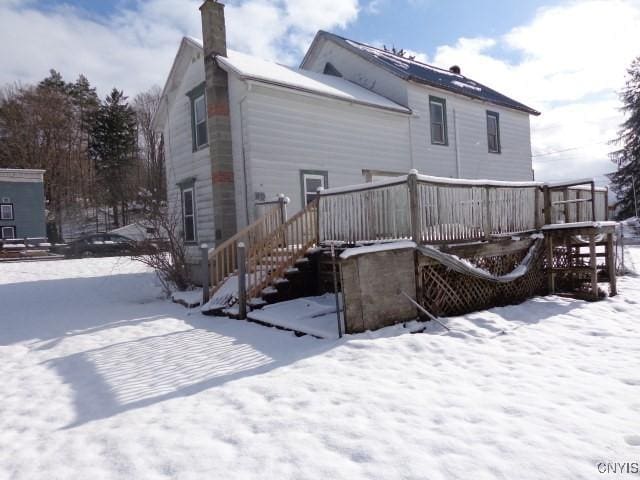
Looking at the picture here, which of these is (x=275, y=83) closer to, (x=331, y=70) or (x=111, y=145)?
(x=331, y=70)

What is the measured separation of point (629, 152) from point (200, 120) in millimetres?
34238

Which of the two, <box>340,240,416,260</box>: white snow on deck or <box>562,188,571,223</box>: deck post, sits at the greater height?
<box>562,188,571,223</box>: deck post

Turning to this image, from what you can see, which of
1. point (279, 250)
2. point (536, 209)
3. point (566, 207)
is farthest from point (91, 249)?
point (566, 207)

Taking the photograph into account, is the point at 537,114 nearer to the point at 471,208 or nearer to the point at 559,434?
the point at 471,208

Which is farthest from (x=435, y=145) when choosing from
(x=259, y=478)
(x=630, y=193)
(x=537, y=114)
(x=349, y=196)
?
(x=630, y=193)

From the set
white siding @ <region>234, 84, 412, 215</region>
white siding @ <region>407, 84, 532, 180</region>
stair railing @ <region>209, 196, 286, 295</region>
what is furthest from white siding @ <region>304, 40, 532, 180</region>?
stair railing @ <region>209, 196, 286, 295</region>

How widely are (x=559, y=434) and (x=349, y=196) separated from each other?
17.4 ft

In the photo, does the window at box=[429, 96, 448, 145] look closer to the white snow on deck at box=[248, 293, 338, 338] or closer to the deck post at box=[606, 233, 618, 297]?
the deck post at box=[606, 233, 618, 297]

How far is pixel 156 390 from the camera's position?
173 inches

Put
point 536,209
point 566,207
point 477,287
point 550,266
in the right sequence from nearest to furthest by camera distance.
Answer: point 477,287, point 550,266, point 536,209, point 566,207

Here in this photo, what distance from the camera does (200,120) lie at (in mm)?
12453

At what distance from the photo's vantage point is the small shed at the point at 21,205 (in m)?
26.9

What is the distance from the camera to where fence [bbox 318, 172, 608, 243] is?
699 cm

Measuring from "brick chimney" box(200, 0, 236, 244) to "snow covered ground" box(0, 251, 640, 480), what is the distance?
435cm
